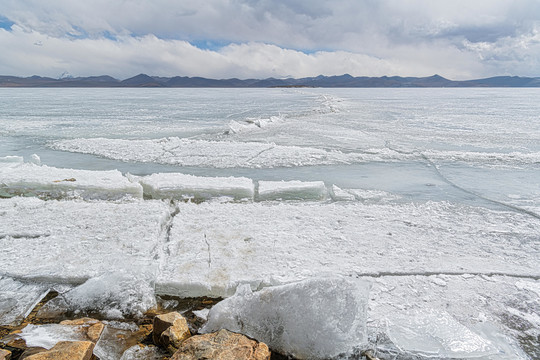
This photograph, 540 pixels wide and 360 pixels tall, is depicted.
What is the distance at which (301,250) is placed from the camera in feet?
9.04

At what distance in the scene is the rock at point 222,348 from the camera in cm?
161

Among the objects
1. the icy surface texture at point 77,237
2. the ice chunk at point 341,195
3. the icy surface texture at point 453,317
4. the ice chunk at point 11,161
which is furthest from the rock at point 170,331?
the ice chunk at point 11,161

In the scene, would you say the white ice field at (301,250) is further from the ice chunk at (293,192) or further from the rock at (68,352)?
the rock at (68,352)

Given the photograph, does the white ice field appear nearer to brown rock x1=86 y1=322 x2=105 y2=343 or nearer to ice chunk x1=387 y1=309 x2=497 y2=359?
ice chunk x1=387 y1=309 x2=497 y2=359

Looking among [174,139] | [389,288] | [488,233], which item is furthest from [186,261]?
[174,139]

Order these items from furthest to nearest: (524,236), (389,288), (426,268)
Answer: (524,236), (426,268), (389,288)

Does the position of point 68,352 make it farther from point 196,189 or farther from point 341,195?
point 341,195

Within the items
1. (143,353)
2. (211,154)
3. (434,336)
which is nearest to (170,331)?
(143,353)

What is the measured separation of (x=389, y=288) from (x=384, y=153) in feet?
16.0

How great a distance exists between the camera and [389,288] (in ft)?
7.45

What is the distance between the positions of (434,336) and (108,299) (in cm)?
192

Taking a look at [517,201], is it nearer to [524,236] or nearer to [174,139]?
[524,236]

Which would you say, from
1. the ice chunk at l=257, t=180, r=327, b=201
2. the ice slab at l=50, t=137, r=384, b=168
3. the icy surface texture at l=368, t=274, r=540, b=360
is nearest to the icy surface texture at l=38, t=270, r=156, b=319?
the icy surface texture at l=368, t=274, r=540, b=360

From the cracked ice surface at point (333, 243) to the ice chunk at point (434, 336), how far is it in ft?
1.59
